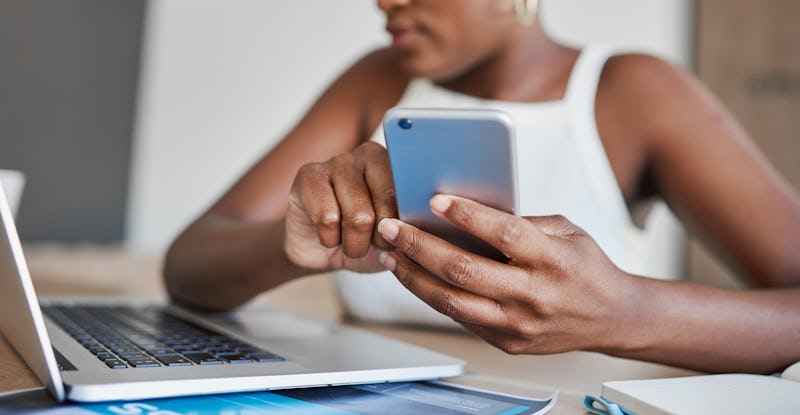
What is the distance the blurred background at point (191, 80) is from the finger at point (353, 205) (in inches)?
53.8

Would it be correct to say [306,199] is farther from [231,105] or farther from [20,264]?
[231,105]

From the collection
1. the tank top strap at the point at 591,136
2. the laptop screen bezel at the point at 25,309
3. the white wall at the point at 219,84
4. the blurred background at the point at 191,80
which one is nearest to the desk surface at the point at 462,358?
the laptop screen bezel at the point at 25,309

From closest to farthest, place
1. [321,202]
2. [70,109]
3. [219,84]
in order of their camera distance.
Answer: [321,202] → [70,109] → [219,84]

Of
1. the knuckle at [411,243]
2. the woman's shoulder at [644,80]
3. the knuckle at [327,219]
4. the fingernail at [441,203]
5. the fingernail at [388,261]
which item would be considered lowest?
the fingernail at [388,261]

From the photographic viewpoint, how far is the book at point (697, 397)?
0.43m

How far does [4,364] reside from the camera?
1.73ft

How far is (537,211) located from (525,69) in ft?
0.67

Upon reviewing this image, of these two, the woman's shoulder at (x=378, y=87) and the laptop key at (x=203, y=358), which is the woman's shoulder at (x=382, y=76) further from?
the laptop key at (x=203, y=358)

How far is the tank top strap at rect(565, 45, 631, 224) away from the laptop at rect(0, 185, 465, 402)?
0.34 meters

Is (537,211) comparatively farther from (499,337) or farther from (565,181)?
(499,337)

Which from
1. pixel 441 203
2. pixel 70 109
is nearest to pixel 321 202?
pixel 441 203

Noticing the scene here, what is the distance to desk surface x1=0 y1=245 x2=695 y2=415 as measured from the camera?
21.3 inches

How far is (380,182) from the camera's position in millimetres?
512

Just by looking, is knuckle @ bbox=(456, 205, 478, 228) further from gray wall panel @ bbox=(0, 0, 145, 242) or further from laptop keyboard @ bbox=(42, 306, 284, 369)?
gray wall panel @ bbox=(0, 0, 145, 242)
